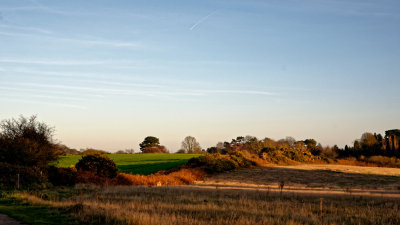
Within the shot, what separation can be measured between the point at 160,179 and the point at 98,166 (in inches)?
273

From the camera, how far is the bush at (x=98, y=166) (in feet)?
120

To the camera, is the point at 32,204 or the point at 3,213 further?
the point at 32,204

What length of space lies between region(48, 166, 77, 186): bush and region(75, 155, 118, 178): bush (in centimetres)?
228

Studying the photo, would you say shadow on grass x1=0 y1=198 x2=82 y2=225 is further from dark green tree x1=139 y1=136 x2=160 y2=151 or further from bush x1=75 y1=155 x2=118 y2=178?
dark green tree x1=139 y1=136 x2=160 y2=151

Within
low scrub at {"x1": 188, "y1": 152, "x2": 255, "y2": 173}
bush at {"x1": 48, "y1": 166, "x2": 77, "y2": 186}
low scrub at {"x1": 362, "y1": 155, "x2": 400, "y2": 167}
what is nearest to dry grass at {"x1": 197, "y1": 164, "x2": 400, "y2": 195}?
low scrub at {"x1": 188, "y1": 152, "x2": 255, "y2": 173}

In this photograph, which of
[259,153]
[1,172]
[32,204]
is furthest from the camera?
[259,153]

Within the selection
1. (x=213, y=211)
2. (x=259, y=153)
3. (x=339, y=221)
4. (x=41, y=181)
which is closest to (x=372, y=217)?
(x=339, y=221)

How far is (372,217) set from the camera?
14.7 meters

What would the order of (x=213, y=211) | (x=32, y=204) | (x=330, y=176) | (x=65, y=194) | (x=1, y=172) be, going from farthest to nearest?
(x=330, y=176)
(x=1, y=172)
(x=65, y=194)
(x=32, y=204)
(x=213, y=211)

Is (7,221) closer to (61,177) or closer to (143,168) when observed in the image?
(61,177)

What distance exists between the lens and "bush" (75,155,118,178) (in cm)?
3669

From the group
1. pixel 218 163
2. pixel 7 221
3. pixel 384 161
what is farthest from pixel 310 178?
pixel 7 221

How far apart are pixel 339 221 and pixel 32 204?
1409 cm

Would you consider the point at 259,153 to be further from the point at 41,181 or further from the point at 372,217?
the point at 372,217
